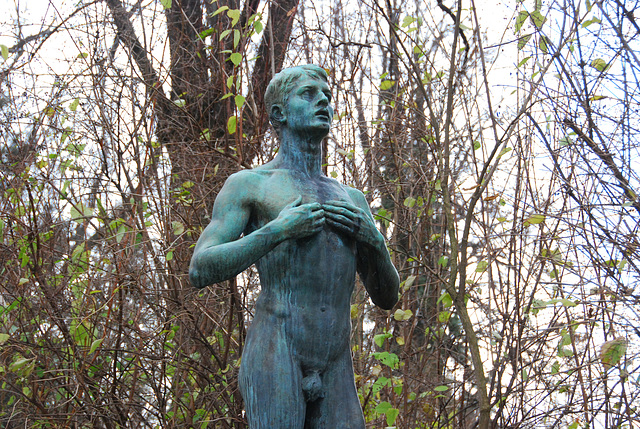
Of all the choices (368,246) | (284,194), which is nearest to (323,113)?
(284,194)

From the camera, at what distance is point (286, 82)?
125 inches

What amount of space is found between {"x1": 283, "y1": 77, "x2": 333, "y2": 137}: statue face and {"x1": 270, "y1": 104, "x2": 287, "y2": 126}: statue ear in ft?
0.06

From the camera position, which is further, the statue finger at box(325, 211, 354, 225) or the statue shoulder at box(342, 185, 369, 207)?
the statue shoulder at box(342, 185, 369, 207)

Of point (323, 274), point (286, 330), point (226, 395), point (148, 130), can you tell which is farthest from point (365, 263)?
point (148, 130)

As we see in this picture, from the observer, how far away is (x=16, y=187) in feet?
21.1

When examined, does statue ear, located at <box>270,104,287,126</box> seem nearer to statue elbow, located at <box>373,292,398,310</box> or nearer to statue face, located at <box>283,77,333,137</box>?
statue face, located at <box>283,77,333,137</box>

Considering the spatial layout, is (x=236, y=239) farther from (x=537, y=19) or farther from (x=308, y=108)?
(x=537, y=19)

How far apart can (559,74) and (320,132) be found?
3045mm

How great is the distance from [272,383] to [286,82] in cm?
127

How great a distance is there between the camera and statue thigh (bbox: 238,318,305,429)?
277cm

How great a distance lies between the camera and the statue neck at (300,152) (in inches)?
124

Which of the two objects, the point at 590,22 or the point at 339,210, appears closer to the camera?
the point at 339,210

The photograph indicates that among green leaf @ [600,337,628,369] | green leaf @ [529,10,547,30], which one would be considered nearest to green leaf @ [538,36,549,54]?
green leaf @ [529,10,547,30]

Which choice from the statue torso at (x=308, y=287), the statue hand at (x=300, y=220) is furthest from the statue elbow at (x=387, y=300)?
the statue hand at (x=300, y=220)
